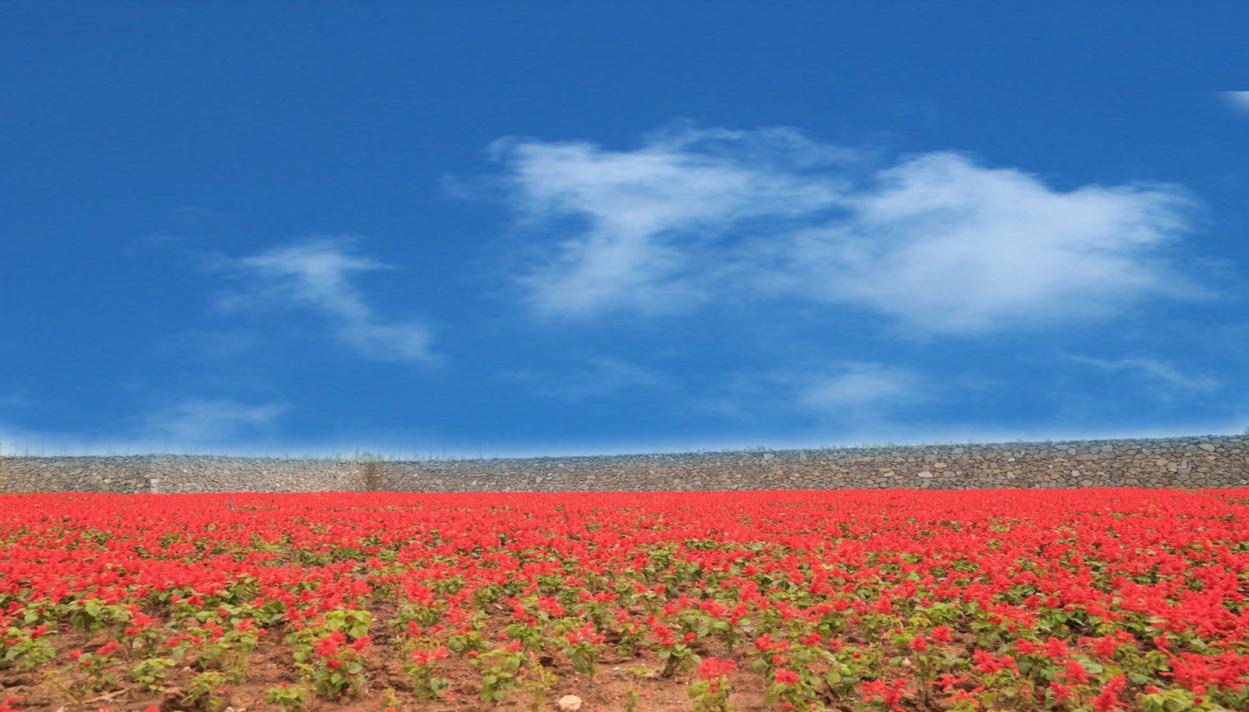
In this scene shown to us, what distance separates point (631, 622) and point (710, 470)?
27.5 m

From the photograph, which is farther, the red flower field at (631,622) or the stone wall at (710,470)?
the stone wall at (710,470)

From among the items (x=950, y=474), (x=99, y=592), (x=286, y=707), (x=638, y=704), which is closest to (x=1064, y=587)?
(x=638, y=704)

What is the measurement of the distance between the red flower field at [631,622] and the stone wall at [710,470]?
19006mm

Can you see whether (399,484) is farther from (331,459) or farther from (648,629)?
(648,629)

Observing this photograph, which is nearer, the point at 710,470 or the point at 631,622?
the point at 631,622

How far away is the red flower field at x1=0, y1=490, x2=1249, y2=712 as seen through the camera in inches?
258

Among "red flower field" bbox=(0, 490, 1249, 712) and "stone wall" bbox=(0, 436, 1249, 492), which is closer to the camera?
"red flower field" bbox=(0, 490, 1249, 712)

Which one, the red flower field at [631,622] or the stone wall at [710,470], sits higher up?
the stone wall at [710,470]

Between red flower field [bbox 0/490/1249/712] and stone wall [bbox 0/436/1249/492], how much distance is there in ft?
62.4

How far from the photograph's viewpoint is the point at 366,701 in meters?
6.62

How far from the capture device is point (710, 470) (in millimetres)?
35219

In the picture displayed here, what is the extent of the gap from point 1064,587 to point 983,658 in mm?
3108

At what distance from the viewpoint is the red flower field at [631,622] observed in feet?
21.5

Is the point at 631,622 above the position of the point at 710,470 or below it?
below
